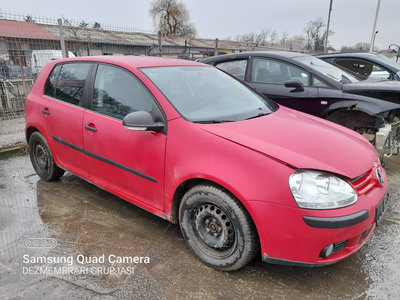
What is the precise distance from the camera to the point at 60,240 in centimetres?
275

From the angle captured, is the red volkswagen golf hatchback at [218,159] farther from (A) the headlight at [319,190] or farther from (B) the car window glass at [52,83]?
(B) the car window glass at [52,83]

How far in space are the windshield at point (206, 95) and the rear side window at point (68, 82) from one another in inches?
33.8

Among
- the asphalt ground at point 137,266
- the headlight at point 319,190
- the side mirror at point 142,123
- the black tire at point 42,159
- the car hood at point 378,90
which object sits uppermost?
the car hood at point 378,90

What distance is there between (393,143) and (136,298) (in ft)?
12.7

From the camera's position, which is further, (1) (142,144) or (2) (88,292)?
(1) (142,144)

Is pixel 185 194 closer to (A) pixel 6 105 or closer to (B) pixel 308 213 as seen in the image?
(B) pixel 308 213

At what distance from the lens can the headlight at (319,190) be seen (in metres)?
1.91

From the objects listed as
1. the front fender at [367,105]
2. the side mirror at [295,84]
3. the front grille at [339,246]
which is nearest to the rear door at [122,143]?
the front grille at [339,246]

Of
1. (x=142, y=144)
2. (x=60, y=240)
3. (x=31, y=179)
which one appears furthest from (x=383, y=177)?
(x=31, y=179)

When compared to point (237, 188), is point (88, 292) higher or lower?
lower

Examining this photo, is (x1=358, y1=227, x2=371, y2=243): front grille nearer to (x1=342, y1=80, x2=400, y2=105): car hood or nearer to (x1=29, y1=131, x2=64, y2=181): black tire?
(x1=342, y1=80, x2=400, y2=105): car hood

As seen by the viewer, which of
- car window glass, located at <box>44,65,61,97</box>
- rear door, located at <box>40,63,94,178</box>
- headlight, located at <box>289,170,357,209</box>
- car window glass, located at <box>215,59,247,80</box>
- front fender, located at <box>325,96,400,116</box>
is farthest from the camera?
car window glass, located at <box>215,59,247,80</box>

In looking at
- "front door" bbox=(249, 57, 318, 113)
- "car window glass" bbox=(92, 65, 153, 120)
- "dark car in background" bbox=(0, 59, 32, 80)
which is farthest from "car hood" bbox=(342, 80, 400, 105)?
"dark car in background" bbox=(0, 59, 32, 80)

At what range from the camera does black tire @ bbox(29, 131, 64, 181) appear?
3.74 meters
